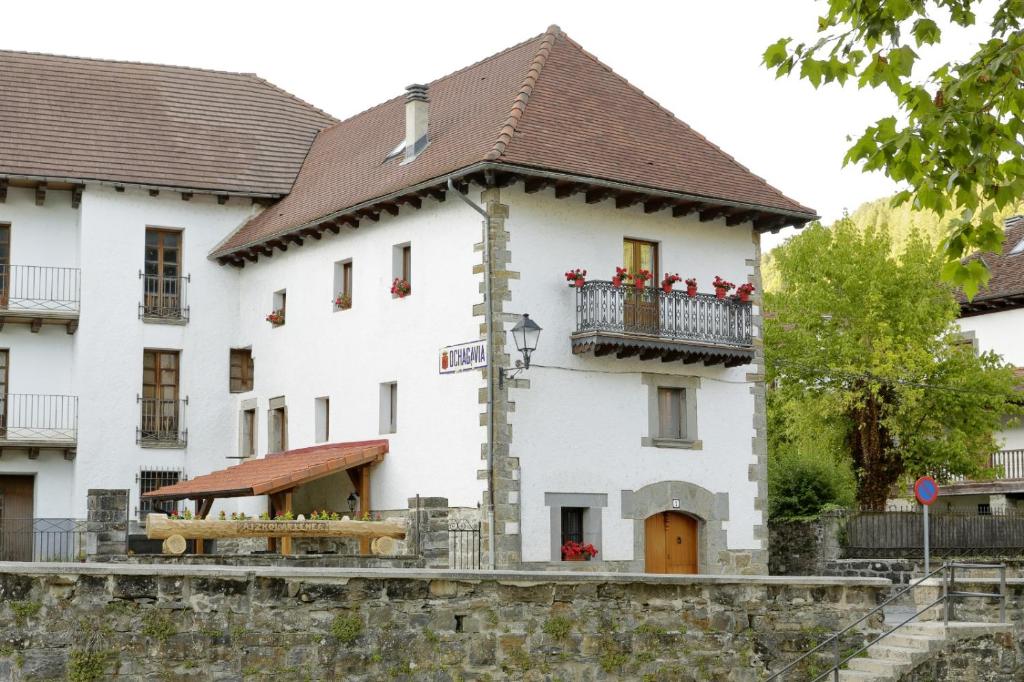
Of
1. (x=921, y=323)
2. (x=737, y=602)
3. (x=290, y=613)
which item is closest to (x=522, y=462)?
(x=737, y=602)

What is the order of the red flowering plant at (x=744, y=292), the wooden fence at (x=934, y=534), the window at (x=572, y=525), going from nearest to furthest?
1. the window at (x=572, y=525)
2. the red flowering plant at (x=744, y=292)
3. the wooden fence at (x=934, y=534)

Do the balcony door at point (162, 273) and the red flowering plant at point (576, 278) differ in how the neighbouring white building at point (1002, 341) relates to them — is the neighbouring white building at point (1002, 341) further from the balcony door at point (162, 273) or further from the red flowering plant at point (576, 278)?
the balcony door at point (162, 273)

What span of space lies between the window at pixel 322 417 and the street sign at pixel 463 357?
4.14 m

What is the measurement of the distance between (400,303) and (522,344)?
10.9ft

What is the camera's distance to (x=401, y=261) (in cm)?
2822

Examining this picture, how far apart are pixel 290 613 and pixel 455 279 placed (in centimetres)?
1207

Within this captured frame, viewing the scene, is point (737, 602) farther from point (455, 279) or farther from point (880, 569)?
point (880, 569)

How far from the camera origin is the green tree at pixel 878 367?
1501 inches

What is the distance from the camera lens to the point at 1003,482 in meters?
43.7

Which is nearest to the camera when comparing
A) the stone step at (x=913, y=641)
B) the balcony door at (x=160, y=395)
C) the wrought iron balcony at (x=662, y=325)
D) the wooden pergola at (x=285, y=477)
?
the stone step at (x=913, y=641)

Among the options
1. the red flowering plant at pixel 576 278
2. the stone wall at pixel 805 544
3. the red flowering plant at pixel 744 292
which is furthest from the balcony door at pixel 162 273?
the stone wall at pixel 805 544

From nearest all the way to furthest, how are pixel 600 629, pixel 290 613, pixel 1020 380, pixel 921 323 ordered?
pixel 290 613
pixel 600 629
pixel 921 323
pixel 1020 380

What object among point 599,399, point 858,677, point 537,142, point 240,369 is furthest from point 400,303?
point 858,677

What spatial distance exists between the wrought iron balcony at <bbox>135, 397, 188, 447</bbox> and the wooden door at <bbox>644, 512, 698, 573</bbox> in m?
10.7
